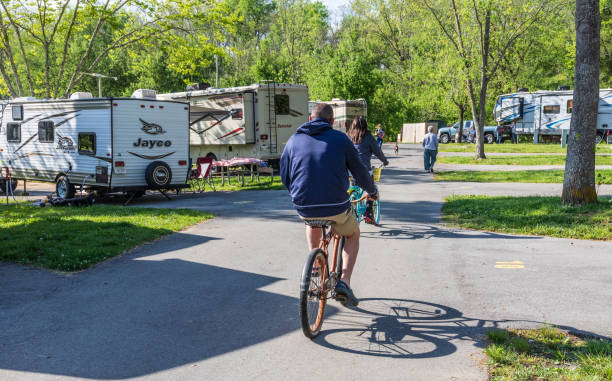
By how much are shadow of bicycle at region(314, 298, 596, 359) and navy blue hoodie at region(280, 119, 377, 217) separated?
3.48ft

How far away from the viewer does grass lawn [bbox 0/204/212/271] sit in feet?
25.9

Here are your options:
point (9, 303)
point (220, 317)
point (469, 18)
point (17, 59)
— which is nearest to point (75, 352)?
point (220, 317)

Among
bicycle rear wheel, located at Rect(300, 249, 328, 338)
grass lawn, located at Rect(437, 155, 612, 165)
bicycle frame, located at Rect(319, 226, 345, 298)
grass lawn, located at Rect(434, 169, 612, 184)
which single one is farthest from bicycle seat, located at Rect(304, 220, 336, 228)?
grass lawn, located at Rect(437, 155, 612, 165)

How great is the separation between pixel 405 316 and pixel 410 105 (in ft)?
163

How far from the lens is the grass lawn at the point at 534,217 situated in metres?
9.12

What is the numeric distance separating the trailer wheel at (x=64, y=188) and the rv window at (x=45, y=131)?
4.12ft

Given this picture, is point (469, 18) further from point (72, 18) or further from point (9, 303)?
point (9, 303)

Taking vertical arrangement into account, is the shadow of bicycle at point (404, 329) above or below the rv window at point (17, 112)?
below

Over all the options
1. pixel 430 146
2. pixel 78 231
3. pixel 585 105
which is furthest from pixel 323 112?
pixel 430 146

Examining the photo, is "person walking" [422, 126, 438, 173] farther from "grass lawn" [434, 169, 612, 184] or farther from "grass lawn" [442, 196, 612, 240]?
"grass lawn" [442, 196, 612, 240]

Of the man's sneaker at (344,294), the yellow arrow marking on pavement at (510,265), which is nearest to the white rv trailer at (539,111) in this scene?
the yellow arrow marking on pavement at (510,265)

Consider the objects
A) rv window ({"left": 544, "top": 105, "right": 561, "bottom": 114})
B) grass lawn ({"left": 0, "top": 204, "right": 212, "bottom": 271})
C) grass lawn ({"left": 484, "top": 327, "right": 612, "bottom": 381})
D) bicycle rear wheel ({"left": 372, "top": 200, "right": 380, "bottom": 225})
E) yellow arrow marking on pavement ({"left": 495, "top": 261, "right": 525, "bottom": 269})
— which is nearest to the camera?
grass lawn ({"left": 484, "top": 327, "right": 612, "bottom": 381})

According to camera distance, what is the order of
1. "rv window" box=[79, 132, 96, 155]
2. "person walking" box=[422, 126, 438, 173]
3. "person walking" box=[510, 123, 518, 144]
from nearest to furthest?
"rv window" box=[79, 132, 96, 155] → "person walking" box=[422, 126, 438, 173] → "person walking" box=[510, 123, 518, 144]

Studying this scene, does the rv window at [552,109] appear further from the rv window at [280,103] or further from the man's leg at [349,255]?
the man's leg at [349,255]
